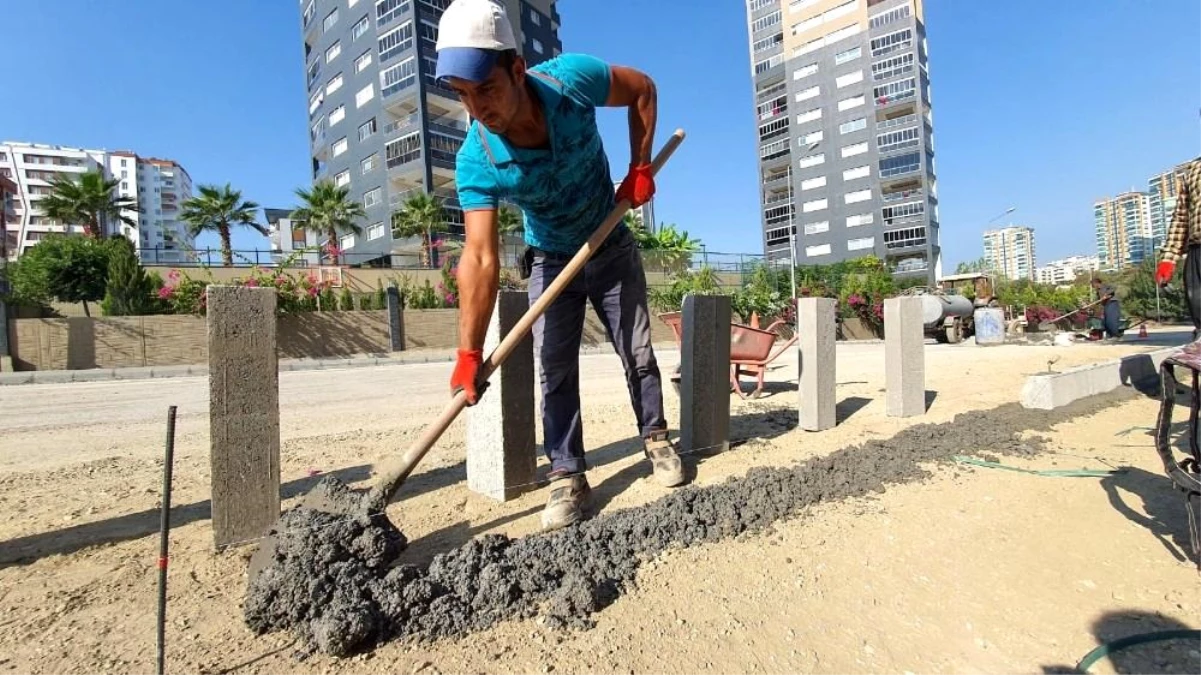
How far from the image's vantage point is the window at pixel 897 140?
174ft

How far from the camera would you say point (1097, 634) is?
1.58 meters

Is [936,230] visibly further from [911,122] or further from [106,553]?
[106,553]

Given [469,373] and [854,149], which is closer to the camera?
[469,373]

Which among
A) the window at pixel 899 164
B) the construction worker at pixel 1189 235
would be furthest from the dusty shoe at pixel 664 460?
the window at pixel 899 164

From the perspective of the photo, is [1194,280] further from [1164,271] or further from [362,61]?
[362,61]

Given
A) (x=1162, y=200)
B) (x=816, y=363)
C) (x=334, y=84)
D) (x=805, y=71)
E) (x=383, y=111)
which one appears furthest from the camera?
(x=805, y=71)

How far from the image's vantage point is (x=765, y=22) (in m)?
66.8

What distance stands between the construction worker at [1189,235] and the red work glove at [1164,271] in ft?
0.25

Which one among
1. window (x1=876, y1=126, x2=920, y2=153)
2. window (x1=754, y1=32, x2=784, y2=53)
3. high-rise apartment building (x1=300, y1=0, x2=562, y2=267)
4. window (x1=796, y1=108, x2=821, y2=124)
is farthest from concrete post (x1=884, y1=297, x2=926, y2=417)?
window (x1=754, y1=32, x2=784, y2=53)

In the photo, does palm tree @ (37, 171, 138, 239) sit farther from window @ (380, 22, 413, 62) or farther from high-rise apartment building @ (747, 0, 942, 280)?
high-rise apartment building @ (747, 0, 942, 280)

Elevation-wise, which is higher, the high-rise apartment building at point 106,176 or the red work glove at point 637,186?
the high-rise apartment building at point 106,176

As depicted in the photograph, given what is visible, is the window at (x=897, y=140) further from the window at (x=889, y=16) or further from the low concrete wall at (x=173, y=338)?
the low concrete wall at (x=173, y=338)

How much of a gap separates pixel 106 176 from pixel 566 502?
3403 inches

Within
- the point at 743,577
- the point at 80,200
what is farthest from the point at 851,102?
the point at 743,577
